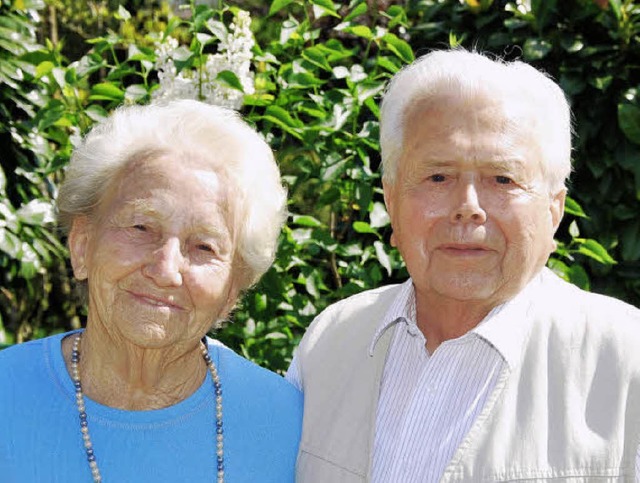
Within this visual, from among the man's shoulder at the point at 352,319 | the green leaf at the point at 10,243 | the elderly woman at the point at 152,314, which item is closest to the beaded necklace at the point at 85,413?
the elderly woman at the point at 152,314

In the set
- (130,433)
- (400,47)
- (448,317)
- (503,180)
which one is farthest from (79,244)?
(400,47)

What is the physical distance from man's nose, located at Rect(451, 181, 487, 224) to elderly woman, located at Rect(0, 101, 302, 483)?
48cm

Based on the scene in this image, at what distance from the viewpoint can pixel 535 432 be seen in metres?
2.35

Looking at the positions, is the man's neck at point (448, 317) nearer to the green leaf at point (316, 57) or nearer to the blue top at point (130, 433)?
the blue top at point (130, 433)

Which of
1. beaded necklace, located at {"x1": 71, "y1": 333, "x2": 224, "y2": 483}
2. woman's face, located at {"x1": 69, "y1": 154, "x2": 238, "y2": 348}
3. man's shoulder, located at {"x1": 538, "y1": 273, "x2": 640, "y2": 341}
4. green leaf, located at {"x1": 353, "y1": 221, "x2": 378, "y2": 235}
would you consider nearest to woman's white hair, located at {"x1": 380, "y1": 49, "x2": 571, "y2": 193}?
man's shoulder, located at {"x1": 538, "y1": 273, "x2": 640, "y2": 341}

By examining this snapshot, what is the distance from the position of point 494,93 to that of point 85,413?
4.15 feet

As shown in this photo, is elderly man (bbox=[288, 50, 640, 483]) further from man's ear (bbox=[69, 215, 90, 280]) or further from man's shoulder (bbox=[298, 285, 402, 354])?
man's ear (bbox=[69, 215, 90, 280])

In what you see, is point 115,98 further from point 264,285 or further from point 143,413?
point 143,413

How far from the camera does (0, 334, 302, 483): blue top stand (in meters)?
2.38

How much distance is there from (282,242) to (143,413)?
1.28m

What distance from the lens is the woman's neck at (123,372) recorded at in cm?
251

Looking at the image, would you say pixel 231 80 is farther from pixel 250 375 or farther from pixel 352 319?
pixel 250 375

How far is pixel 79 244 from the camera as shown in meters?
2.54

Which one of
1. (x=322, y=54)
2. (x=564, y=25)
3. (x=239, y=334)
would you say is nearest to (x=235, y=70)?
(x=322, y=54)
